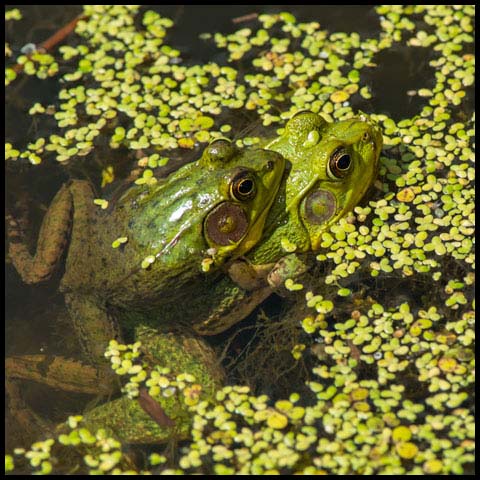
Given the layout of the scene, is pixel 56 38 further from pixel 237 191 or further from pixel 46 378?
pixel 46 378

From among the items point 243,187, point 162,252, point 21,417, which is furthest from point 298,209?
point 21,417

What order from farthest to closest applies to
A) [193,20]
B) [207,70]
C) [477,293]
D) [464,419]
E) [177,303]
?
[193,20] → [207,70] → [177,303] → [477,293] → [464,419]

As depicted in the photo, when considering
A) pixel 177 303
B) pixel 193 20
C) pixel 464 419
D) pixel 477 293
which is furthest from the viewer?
pixel 193 20

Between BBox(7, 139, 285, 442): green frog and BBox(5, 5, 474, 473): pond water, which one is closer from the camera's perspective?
BBox(5, 5, 474, 473): pond water

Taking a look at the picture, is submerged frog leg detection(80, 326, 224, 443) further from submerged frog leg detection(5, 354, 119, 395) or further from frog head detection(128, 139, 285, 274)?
frog head detection(128, 139, 285, 274)

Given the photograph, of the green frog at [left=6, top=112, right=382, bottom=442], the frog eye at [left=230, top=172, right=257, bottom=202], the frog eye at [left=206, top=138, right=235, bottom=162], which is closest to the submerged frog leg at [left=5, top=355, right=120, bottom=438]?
the green frog at [left=6, top=112, right=382, bottom=442]

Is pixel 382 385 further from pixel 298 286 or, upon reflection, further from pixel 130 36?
pixel 130 36

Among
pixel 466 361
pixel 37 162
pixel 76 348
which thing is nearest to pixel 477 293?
pixel 466 361
